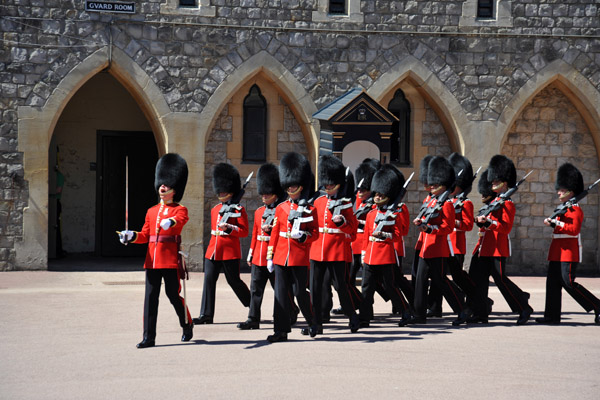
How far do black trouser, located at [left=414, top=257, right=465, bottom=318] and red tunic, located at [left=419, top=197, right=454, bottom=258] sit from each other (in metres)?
0.06

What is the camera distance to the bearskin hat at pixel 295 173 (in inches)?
282

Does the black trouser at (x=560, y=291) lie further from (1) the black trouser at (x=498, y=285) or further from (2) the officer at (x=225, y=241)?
(2) the officer at (x=225, y=241)

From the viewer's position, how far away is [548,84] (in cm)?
1242

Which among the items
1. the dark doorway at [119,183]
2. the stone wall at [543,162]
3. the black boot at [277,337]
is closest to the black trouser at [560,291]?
the black boot at [277,337]

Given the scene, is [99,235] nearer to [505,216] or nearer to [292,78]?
[292,78]

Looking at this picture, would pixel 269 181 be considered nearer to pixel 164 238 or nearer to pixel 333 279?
pixel 333 279

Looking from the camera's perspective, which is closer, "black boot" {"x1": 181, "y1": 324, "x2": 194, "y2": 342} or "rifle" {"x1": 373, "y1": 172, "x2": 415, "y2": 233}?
"black boot" {"x1": 181, "y1": 324, "x2": 194, "y2": 342}

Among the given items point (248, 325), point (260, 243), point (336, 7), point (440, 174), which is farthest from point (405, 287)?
point (336, 7)

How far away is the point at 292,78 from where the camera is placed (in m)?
11.9

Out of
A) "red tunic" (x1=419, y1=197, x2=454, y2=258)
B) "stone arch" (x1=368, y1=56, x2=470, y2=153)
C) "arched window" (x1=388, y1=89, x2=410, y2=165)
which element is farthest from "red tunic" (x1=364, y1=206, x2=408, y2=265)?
"arched window" (x1=388, y1=89, x2=410, y2=165)

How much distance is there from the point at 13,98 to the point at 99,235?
2.93 m

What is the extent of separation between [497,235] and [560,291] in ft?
2.40

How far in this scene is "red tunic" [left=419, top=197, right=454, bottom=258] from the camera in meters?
7.96

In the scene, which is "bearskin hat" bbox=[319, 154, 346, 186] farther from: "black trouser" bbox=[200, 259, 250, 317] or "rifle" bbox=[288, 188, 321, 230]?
"black trouser" bbox=[200, 259, 250, 317]
